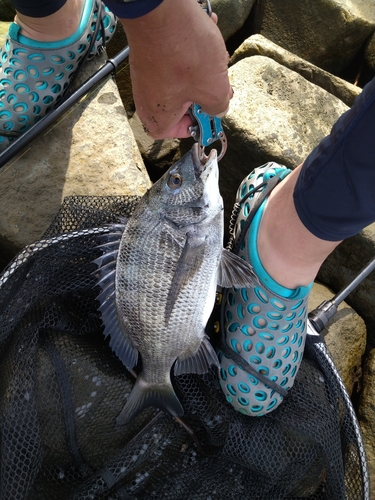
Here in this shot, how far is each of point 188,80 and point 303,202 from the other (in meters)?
0.64

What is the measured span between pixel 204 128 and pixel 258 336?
1009 millimetres

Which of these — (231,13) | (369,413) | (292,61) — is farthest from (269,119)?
(369,413)

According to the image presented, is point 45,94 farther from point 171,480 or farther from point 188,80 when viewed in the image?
point 171,480

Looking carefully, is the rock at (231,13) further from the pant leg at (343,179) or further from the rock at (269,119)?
the pant leg at (343,179)

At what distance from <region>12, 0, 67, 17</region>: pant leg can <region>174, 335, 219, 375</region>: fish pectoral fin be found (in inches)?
77.4

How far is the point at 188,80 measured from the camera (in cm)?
168

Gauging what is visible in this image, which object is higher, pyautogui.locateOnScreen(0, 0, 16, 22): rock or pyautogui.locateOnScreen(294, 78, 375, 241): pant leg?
pyautogui.locateOnScreen(294, 78, 375, 241): pant leg

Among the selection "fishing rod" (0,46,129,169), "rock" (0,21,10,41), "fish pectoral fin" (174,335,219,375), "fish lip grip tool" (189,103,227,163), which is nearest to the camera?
"fish lip grip tool" (189,103,227,163)

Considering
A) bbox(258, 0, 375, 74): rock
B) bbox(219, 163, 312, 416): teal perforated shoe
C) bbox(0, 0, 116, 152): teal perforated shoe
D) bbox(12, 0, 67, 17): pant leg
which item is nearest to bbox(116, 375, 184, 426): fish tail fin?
bbox(219, 163, 312, 416): teal perforated shoe

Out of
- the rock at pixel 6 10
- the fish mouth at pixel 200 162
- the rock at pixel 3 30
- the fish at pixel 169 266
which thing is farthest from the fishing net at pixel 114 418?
the rock at pixel 6 10

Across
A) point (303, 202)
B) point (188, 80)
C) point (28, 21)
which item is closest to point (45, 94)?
point (28, 21)

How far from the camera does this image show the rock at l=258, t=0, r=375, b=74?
426 cm

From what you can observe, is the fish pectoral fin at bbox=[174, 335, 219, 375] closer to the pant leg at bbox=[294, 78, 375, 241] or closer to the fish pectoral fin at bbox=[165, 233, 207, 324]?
the fish pectoral fin at bbox=[165, 233, 207, 324]

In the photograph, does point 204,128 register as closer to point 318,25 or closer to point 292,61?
point 292,61
